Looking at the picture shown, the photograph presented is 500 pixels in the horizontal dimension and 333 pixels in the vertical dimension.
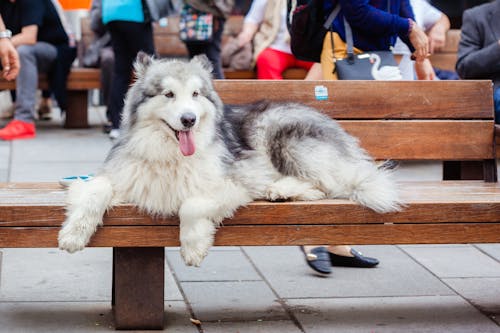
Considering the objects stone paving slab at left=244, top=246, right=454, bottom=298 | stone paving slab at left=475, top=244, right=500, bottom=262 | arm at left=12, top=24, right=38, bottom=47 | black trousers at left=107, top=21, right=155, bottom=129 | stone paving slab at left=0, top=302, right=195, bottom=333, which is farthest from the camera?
arm at left=12, top=24, right=38, bottom=47

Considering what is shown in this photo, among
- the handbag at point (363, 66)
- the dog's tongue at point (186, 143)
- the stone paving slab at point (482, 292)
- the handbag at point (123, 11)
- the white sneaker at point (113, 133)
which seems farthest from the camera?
the white sneaker at point (113, 133)

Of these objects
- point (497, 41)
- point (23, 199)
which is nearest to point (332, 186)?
point (23, 199)

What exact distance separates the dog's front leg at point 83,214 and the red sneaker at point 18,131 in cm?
609

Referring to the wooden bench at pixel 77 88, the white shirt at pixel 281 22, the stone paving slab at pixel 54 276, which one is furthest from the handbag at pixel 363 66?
the wooden bench at pixel 77 88

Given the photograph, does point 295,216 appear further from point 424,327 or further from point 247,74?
point 247,74

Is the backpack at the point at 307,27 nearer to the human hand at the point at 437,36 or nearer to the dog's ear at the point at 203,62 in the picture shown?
the dog's ear at the point at 203,62

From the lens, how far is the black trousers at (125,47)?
9039 mm

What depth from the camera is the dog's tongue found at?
173 inches

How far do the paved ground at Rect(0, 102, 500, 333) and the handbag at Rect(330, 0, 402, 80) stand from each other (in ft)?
3.76

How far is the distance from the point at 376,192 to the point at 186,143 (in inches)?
36.2

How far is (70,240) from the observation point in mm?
4297

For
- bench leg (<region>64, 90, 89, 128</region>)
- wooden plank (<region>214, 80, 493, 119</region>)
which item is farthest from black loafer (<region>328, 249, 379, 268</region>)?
bench leg (<region>64, 90, 89, 128</region>)

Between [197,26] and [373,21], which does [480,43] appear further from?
[197,26]

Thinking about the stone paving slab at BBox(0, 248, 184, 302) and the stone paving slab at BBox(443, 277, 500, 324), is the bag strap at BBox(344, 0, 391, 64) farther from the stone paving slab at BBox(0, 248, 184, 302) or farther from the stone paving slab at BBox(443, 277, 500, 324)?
the stone paving slab at BBox(0, 248, 184, 302)
